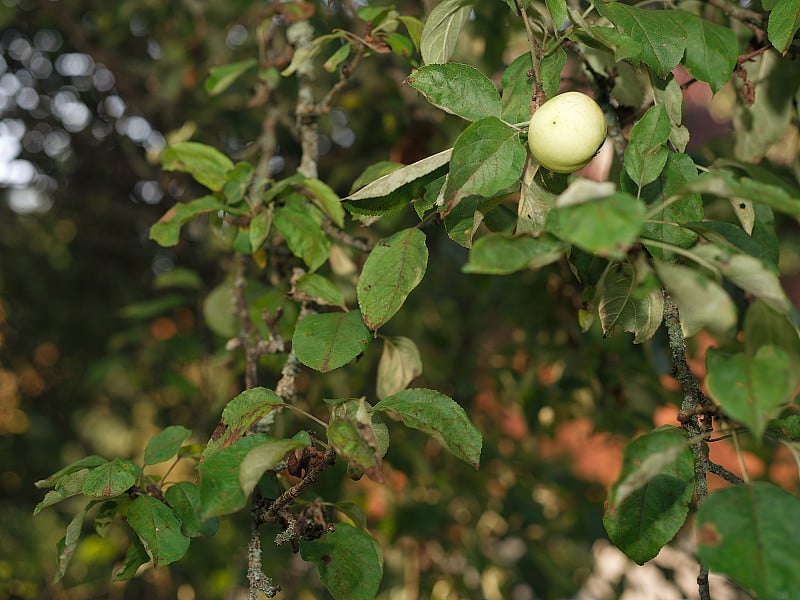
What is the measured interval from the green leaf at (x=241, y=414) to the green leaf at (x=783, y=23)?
22.1 inches

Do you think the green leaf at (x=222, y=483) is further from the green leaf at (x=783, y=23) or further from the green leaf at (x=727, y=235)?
the green leaf at (x=783, y=23)

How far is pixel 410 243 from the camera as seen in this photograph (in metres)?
0.70

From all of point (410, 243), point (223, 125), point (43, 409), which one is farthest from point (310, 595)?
point (410, 243)

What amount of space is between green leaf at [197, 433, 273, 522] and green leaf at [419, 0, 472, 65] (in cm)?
43

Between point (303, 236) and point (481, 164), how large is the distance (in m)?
0.29

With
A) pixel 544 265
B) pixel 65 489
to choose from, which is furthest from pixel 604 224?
pixel 65 489

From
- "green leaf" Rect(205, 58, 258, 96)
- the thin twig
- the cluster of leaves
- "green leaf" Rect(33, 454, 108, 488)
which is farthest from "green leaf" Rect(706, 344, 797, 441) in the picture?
"green leaf" Rect(205, 58, 258, 96)

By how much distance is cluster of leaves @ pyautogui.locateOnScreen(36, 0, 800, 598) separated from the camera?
0.46 meters

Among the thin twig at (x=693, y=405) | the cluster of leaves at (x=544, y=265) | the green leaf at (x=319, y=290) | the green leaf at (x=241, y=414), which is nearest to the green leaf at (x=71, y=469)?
the cluster of leaves at (x=544, y=265)

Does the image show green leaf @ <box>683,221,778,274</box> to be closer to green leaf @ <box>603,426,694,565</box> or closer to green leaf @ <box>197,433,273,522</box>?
green leaf @ <box>603,426,694,565</box>

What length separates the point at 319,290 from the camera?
800 mm

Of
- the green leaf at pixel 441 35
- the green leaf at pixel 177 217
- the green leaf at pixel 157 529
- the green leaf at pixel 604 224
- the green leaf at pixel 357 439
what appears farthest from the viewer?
the green leaf at pixel 177 217

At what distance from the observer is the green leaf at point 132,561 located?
674mm

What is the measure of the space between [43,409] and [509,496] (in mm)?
1557
